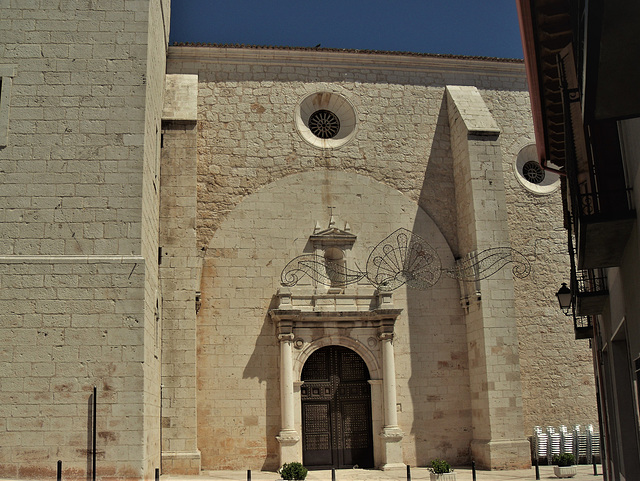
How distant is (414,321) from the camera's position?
52.4 ft

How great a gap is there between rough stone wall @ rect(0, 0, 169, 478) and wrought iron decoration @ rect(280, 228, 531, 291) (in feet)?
15.0

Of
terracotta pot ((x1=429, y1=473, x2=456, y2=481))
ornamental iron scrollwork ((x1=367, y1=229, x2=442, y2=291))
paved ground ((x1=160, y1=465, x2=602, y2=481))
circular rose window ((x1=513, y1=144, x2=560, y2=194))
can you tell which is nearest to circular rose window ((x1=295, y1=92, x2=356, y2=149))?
ornamental iron scrollwork ((x1=367, y1=229, x2=442, y2=291))

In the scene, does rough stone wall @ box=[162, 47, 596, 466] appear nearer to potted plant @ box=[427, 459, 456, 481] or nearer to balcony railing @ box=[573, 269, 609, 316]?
potted plant @ box=[427, 459, 456, 481]

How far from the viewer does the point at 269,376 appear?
49.5ft

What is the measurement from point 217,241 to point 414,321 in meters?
4.40

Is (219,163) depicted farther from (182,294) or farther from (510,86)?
(510,86)

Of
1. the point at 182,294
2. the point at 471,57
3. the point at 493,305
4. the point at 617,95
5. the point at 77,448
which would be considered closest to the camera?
the point at 617,95

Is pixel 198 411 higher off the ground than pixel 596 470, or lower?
higher

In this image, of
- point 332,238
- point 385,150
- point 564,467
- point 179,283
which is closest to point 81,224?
point 179,283

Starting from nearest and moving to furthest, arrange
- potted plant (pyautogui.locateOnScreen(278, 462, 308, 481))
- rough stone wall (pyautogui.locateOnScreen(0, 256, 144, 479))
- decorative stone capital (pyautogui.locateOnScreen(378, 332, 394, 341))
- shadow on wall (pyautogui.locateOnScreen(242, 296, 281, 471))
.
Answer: rough stone wall (pyautogui.locateOnScreen(0, 256, 144, 479)), potted plant (pyautogui.locateOnScreen(278, 462, 308, 481)), shadow on wall (pyautogui.locateOnScreen(242, 296, 281, 471)), decorative stone capital (pyautogui.locateOnScreen(378, 332, 394, 341))

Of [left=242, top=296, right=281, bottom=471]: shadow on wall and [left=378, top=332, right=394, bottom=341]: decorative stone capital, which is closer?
[left=242, top=296, right=281, bottom=471]: shadow on wall

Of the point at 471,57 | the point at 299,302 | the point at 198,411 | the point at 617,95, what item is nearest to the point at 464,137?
the point at 471,57

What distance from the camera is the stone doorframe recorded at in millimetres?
14797

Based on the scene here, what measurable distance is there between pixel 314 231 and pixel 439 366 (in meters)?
3.80
